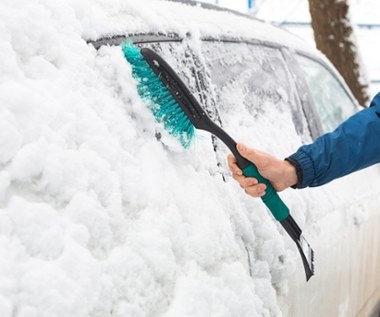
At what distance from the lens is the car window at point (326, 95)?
11.0 ft

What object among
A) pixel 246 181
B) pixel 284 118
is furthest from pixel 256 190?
pixel 284 118

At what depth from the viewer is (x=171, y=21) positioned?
1.87 metres

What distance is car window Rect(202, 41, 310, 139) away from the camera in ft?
6.83

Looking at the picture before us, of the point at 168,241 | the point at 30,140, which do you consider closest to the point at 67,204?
the point at 30,140

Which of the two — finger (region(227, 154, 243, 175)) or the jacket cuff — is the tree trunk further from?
finger (region(227, 154, 243, 175))

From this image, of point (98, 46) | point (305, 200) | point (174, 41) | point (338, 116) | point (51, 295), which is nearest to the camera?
point (51, 295)

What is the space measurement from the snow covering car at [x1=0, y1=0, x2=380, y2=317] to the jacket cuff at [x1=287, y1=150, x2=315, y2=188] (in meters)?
0.13

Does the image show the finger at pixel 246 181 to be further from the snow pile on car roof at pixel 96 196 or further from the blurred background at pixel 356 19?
the blurred background at pixel 356 19

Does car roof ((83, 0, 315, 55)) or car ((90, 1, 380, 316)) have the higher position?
car roof ((83, 0, 315, 55))

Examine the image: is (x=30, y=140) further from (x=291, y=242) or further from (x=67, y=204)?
(x=291, y=242)

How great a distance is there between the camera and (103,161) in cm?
129

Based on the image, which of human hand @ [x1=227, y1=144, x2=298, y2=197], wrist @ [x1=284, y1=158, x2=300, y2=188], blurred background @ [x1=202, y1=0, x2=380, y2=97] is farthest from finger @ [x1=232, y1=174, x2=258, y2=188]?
blurred background @ [x1=202, y1=0, x2=380, y2=97]

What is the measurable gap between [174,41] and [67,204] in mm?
807

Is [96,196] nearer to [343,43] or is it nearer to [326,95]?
[326,95]
